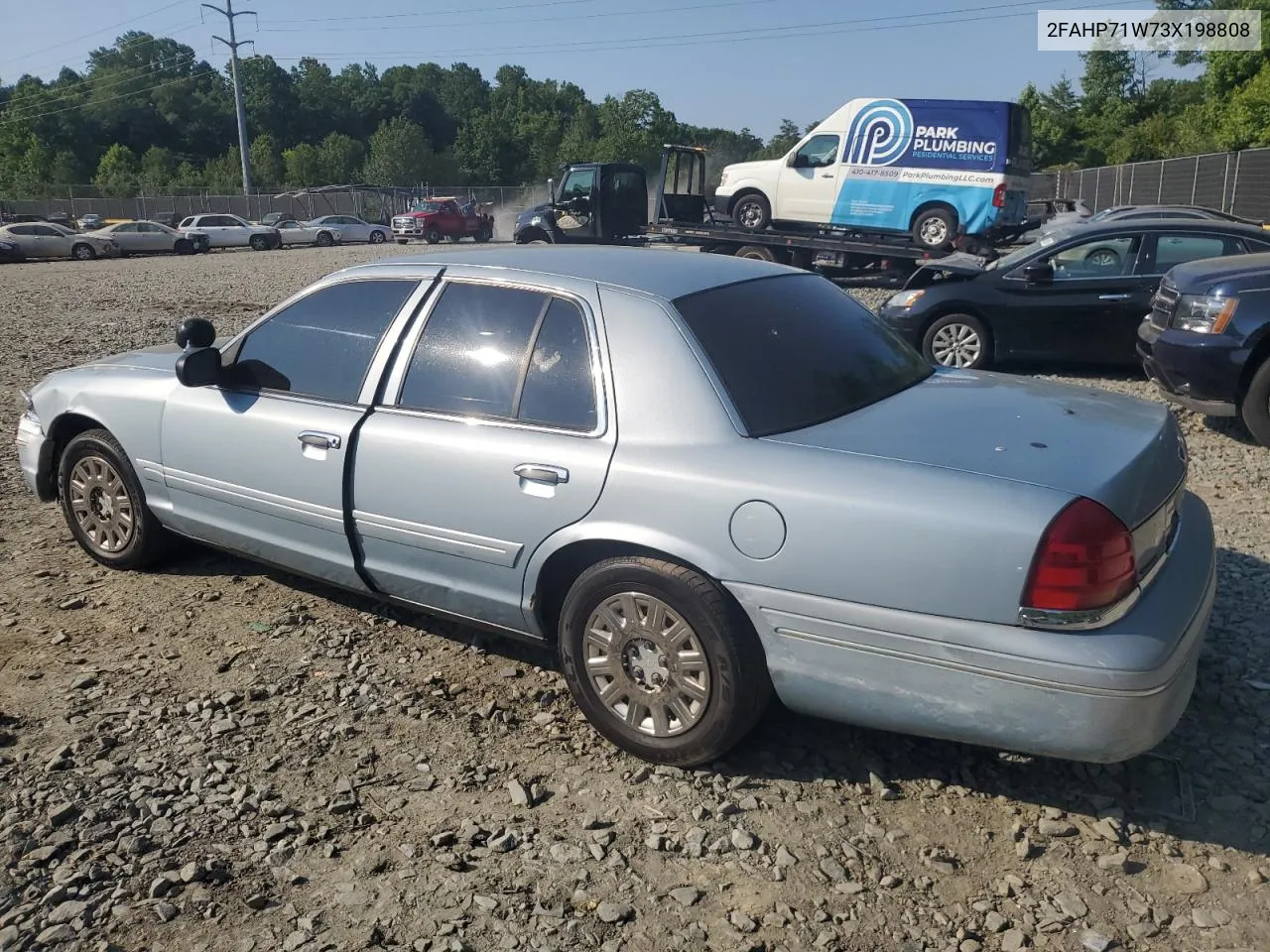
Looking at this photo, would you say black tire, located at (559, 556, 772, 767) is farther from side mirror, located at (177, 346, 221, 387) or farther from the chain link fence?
the chain link fence

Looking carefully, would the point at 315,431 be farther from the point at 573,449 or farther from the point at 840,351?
Result: the point at 840,351

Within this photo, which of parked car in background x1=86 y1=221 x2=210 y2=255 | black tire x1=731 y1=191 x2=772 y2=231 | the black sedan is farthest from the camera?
parked car in background x1=86 y1=221 x2=210 y2=255

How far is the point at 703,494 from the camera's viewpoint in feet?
9.98

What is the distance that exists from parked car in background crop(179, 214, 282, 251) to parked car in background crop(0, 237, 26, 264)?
6.96m

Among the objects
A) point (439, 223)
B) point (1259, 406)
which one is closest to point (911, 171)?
point (1259, 406)

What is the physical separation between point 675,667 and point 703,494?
577mm

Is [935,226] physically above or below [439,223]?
below

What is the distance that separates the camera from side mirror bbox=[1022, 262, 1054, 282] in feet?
29.7

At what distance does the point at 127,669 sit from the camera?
4.02 metres

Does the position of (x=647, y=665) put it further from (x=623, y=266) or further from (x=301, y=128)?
(x=301, y=128)

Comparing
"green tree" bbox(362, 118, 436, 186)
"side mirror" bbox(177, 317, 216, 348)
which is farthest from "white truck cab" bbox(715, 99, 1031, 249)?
"green tree" bbox(362, 118, 436, 186)

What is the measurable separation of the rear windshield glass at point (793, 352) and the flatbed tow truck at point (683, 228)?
492 inches

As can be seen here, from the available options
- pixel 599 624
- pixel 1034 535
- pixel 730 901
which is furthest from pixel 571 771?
pixel 1034 535

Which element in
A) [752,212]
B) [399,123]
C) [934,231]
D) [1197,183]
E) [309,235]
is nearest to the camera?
[934,231]
